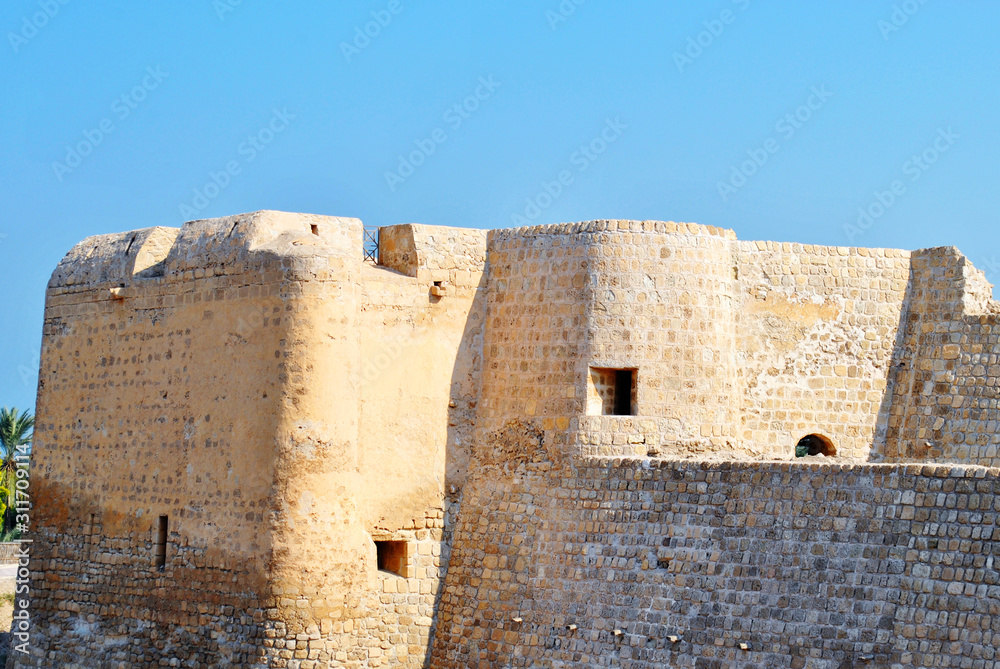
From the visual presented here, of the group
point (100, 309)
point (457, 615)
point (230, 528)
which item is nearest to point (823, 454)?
point (457, 615)

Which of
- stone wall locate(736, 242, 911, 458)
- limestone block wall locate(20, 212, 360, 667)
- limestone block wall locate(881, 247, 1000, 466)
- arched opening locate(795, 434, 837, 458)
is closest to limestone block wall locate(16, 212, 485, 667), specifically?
limestone block wall locate(20, 212, 360, 667)

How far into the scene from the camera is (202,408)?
1541 cm

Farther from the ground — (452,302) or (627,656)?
(452,302)

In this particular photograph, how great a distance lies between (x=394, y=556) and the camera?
1547 centimetres

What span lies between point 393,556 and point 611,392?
125 inches

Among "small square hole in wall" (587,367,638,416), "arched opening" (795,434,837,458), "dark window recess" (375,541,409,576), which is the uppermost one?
"small square hole in wall" (587,367,638,416)

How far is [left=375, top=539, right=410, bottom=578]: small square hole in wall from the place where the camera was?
1530 centimetres

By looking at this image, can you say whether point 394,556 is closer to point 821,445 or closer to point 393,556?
point 393,556

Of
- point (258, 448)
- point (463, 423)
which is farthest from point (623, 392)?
point (258, 448)

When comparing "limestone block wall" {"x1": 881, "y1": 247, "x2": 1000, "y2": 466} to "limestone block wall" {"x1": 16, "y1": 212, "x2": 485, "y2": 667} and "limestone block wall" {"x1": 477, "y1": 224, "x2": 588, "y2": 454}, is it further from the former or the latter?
"limestone block wall" {"x1": 16, "y1": 212, "x2": 485, "y2": 667}

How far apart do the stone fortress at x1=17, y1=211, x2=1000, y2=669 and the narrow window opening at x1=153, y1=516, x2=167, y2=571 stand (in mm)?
37

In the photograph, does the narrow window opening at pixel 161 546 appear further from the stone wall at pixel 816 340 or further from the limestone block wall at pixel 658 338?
the stone wall at pixel 816 340

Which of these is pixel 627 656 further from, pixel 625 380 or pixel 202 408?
pixel 202 408

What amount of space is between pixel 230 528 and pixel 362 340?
2561 mm
